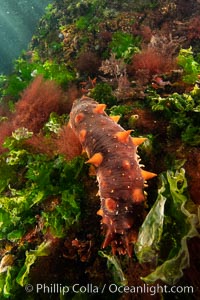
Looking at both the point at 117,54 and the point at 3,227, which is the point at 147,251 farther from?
the point at 117,54

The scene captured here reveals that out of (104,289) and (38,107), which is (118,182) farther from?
(38,107)

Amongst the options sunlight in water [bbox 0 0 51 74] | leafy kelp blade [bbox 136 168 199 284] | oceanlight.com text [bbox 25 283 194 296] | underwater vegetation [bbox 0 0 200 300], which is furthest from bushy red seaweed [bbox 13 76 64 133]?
sunlight in water [bbox 0 0 51 74]

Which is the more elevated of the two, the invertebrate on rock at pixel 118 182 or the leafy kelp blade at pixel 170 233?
the invertebrate on rock at pixel 118 182

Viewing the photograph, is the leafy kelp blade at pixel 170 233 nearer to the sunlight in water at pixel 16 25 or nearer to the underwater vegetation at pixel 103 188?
the underwater vegetation at pixel 103 188

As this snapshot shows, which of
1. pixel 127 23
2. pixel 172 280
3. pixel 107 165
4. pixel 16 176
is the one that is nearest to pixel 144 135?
pixel 107 165

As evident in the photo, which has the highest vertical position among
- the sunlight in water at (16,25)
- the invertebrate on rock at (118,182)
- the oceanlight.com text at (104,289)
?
the invertebrate on rock at (118,182)

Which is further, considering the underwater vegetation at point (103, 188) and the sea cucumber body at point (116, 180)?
the sea cucumber body at point (116, 180)

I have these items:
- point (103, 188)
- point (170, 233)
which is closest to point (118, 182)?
point (103, 188)

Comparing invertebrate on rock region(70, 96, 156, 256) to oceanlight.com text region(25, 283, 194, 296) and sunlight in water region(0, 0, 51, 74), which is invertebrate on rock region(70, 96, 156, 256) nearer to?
oceanlight.com text region(25, 283, 194, 296)

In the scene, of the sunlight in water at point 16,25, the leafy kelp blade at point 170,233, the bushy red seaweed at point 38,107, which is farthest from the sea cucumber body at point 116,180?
the sunlight in water at point 16,25
